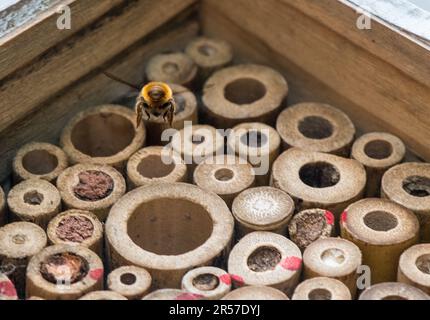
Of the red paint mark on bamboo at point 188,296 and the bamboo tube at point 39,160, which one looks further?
the bamboo tube at point 39,160

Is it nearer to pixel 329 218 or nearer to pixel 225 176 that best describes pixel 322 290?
pixel 329 218

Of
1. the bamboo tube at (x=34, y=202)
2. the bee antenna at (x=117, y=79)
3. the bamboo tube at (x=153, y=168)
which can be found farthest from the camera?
the bee antenna at (x=117, y=79)

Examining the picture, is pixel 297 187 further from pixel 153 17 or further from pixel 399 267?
pixel 153 17

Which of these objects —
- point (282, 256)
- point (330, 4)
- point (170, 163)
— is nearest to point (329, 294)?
point (282, 256)

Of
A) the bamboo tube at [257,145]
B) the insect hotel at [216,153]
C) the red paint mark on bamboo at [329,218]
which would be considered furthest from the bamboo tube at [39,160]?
the red paint mark on bamboo at [329,218]

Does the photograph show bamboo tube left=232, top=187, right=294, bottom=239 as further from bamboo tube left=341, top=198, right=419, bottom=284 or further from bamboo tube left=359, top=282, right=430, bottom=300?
bamboo tube left=359, top=282, right=430, bottom=300

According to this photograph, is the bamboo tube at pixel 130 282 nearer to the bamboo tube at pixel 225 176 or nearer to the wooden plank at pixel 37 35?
the bamboo tube at pixel 225 176

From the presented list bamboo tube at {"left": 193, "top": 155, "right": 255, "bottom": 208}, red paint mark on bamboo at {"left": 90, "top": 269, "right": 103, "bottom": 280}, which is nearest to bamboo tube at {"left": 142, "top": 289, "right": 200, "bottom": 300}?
red paint mark on bamboo at {"left": 90, "top": 269, "right": 103, "bottom": 280}
